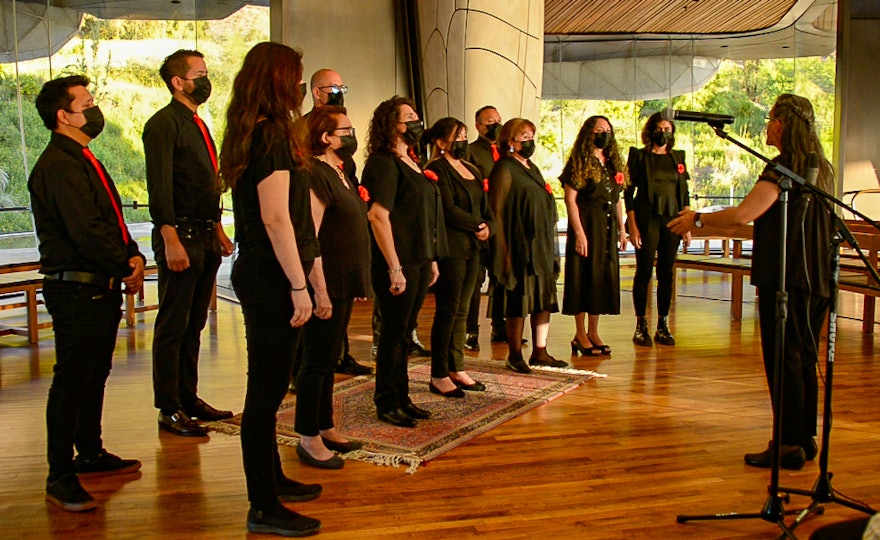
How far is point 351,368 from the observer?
5.89m

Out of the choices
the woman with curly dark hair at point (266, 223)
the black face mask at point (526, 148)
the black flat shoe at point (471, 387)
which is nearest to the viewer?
the woman with curly dark hair at point (266, 223)

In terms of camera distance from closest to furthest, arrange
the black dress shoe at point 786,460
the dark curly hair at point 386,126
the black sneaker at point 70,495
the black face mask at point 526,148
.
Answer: the black sneaker at point 70,495
the black dress shoe at point 786,460
the dark curly hair at point 386,126
the black face mask at point 526,148

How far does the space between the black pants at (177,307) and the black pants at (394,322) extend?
0.81 metres

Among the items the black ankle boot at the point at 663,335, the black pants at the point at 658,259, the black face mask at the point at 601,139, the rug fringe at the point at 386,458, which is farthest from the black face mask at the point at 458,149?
the black ankle boot at the point at 663,335

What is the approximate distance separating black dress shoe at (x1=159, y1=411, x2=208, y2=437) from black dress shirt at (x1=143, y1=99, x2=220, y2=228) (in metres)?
0.94

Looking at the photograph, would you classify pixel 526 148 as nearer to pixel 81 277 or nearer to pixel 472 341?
pixel 472 341

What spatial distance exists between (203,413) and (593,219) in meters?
2.88

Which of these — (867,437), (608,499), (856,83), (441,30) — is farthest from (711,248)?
(608,499)

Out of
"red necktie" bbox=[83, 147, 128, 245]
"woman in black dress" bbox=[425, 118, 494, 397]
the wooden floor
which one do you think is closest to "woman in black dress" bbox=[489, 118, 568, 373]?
"woman in black dress" bbox=[425, 118, 494, 397]

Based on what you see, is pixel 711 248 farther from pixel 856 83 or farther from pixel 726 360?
pixel 726 360

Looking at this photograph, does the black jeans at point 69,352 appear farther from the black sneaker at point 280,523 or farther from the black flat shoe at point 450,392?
the black flat shoe at point 450,392

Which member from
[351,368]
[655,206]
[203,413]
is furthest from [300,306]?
[655,206]

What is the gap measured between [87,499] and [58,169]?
1.25 m

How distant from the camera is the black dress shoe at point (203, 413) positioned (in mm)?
4742
